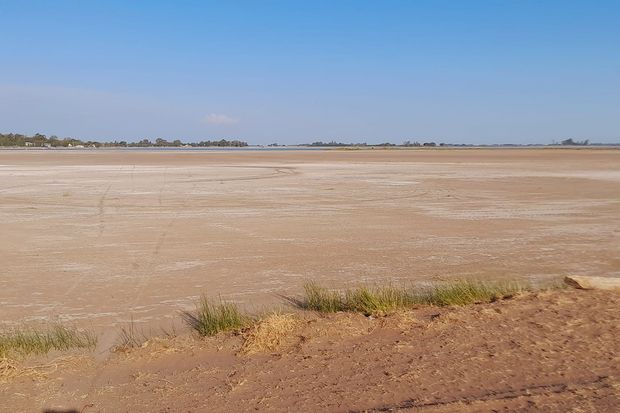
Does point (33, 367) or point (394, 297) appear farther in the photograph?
A: point (394, 297)

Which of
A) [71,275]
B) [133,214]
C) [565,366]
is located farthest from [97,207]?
[565,366]

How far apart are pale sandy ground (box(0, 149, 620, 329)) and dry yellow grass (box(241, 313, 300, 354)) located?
1266mm

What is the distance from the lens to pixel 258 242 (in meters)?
12.0

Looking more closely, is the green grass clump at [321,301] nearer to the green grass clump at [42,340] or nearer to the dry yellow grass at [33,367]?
the green grass clump at [42,340]

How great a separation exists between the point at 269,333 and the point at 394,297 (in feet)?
5.90

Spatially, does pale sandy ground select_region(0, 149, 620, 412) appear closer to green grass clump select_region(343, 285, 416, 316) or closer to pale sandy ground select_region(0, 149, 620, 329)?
pale sandy ground select_region(0, 149, 620, 329)

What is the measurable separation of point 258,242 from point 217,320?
17.0 ft

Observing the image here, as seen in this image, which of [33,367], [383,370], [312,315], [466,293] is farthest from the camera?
[466,293]

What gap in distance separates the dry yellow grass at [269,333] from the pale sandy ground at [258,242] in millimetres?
1266

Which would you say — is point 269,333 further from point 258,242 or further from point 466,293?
point 258,242

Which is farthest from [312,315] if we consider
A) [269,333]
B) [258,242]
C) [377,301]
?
[258,242]

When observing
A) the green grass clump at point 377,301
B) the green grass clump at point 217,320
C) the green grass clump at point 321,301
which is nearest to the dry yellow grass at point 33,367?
the green grass clump at point 217,320

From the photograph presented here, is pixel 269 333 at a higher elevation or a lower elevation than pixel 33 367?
higher

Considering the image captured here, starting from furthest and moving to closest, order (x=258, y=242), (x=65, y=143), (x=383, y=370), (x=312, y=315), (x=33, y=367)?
(x=65, y=143) < (x=258, y=242) < (x=312, y=315) < (x=33, y=367) < (x=383, y=370)
